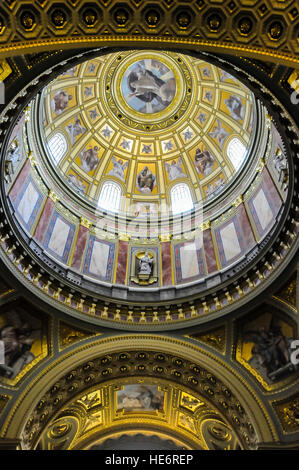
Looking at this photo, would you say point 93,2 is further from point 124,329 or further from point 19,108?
point 124,329

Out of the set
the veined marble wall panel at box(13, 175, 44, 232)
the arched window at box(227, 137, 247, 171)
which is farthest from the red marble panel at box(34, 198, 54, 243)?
the arched window at box(227, 137, 247, 171)

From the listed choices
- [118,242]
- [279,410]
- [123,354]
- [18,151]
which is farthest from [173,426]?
[18,151]

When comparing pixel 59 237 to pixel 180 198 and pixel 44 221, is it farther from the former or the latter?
pixel 180 198

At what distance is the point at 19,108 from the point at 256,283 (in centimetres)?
1116

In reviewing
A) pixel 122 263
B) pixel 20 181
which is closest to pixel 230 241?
pixel 122 263

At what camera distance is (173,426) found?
22.6 meters

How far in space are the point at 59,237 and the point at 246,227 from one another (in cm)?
926

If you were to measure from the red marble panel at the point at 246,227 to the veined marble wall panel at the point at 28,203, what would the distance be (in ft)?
32.8

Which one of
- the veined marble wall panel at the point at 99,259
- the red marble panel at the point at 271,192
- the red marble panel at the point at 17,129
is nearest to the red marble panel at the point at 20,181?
the red marble panel at the point at 17,129

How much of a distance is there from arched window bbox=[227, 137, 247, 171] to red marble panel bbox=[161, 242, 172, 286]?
5.87 metres

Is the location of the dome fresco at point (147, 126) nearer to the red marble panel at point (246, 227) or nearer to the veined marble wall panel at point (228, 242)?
the red marble panel at point (246, 227)

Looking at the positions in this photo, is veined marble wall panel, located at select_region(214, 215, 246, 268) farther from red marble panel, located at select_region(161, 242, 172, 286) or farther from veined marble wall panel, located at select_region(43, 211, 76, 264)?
veined marble wall panel, located at select_region(43, 211, 76, 264)

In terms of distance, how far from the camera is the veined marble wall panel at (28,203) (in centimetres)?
1848

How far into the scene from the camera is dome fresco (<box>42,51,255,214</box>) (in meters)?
24.0
